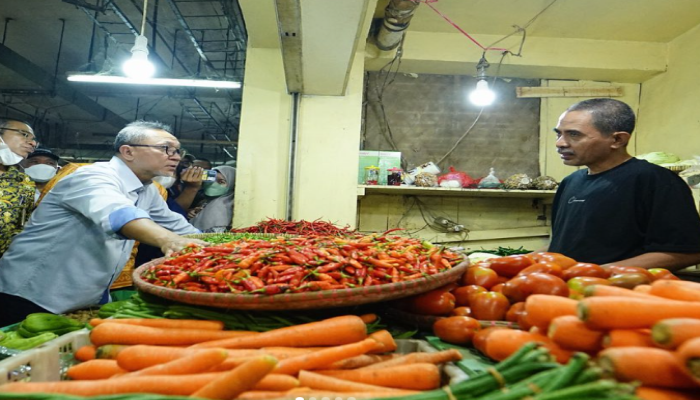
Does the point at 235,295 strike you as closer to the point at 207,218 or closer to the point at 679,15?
the point at 207,218

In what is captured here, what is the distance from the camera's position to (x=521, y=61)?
555 centimetres

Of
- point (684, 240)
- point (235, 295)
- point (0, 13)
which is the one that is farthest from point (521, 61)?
point (0, 13)

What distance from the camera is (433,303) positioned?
146cm

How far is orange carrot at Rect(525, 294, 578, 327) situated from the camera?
1.04 metres

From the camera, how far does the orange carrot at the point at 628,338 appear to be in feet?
2.86

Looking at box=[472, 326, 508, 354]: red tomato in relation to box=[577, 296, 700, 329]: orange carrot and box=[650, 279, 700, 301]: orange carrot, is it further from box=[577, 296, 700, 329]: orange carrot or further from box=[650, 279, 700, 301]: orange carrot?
box=[650, 279, 700, 301]: orange carrot

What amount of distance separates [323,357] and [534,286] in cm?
85

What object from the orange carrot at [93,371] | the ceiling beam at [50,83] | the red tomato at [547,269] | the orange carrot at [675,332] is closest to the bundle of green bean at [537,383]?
the orange carrot at [675,332]

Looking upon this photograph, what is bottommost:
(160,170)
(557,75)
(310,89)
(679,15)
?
(160,170)

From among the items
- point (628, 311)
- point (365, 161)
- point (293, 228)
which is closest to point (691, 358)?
point (628, 311)

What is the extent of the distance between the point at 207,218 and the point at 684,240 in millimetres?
4928

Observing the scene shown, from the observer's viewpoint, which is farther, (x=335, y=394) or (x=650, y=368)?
(x=335, y=394)

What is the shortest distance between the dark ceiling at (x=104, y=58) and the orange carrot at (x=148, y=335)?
619 centimetres

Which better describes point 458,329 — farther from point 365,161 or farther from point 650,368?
point 365,161
